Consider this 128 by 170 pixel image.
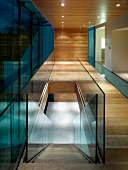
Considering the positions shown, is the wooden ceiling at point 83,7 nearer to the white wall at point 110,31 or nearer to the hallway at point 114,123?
the hallway at point 114,123

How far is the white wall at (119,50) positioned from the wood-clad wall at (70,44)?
563 cm

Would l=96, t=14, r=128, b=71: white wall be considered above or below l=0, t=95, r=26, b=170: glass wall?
above

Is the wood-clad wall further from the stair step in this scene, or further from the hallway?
the stair step

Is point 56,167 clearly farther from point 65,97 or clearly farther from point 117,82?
point 65,97

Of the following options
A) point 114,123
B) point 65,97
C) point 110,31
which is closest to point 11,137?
point 114,123

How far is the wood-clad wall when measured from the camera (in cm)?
2136

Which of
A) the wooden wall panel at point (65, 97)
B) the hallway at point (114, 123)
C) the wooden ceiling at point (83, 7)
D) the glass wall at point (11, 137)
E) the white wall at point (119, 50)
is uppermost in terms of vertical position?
the wooden ceiling at point (83, 7)

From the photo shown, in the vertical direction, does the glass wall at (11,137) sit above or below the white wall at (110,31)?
below

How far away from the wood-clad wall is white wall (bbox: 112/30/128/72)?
563 cm

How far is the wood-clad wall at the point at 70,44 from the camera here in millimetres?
21359

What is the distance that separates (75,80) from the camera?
12609 millimetres

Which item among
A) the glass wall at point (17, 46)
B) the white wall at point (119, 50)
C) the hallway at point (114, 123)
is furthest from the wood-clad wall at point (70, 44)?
the hallway at point (114, 123)

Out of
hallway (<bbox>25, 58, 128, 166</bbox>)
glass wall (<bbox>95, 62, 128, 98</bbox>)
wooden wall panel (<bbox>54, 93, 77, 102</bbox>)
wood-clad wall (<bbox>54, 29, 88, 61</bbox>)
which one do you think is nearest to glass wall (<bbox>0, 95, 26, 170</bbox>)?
hallway (<bbox>25, 58, 128, 166</bbox>)

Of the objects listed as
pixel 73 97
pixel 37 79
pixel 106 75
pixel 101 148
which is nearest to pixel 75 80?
pixel 106 75
